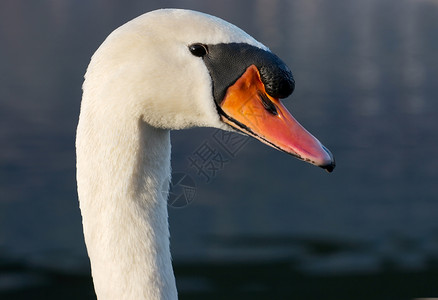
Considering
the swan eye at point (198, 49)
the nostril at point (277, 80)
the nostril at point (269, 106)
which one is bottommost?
the nostril at point (269, 106)

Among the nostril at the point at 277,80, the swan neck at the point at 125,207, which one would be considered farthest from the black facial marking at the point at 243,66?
the swan neck at the point at 125,207

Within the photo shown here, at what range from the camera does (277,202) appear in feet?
54.6

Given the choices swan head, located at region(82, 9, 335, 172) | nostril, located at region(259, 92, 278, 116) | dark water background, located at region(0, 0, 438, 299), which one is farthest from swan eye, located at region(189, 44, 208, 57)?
dark water background, located at region(0, 0, 438, 299)

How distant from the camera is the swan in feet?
9.87

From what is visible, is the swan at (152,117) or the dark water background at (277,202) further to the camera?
the dark water background at (277,202)

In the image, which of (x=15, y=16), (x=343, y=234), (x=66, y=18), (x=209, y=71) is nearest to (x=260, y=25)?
(x=66, y=18)

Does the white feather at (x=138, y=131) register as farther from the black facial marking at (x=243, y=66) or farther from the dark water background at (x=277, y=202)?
the dark water background at (x=277, y=202)

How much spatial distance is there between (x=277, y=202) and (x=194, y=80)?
540 inches

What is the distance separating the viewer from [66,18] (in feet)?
209

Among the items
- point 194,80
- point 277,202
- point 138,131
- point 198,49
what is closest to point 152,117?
point 138,131

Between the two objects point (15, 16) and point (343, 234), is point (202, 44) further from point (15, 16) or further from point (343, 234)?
point (15, 16)

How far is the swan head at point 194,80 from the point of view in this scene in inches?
118

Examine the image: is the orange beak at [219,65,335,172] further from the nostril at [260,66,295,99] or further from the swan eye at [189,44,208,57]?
the swan eye at [189,44,208,57]

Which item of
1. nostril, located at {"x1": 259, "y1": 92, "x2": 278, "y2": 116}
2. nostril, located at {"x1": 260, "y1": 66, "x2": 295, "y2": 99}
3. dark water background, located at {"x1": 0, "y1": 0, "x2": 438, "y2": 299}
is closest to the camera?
nostril, located at {"x1": 260, "y1": 66, "x2": 295, "y2": 99}
